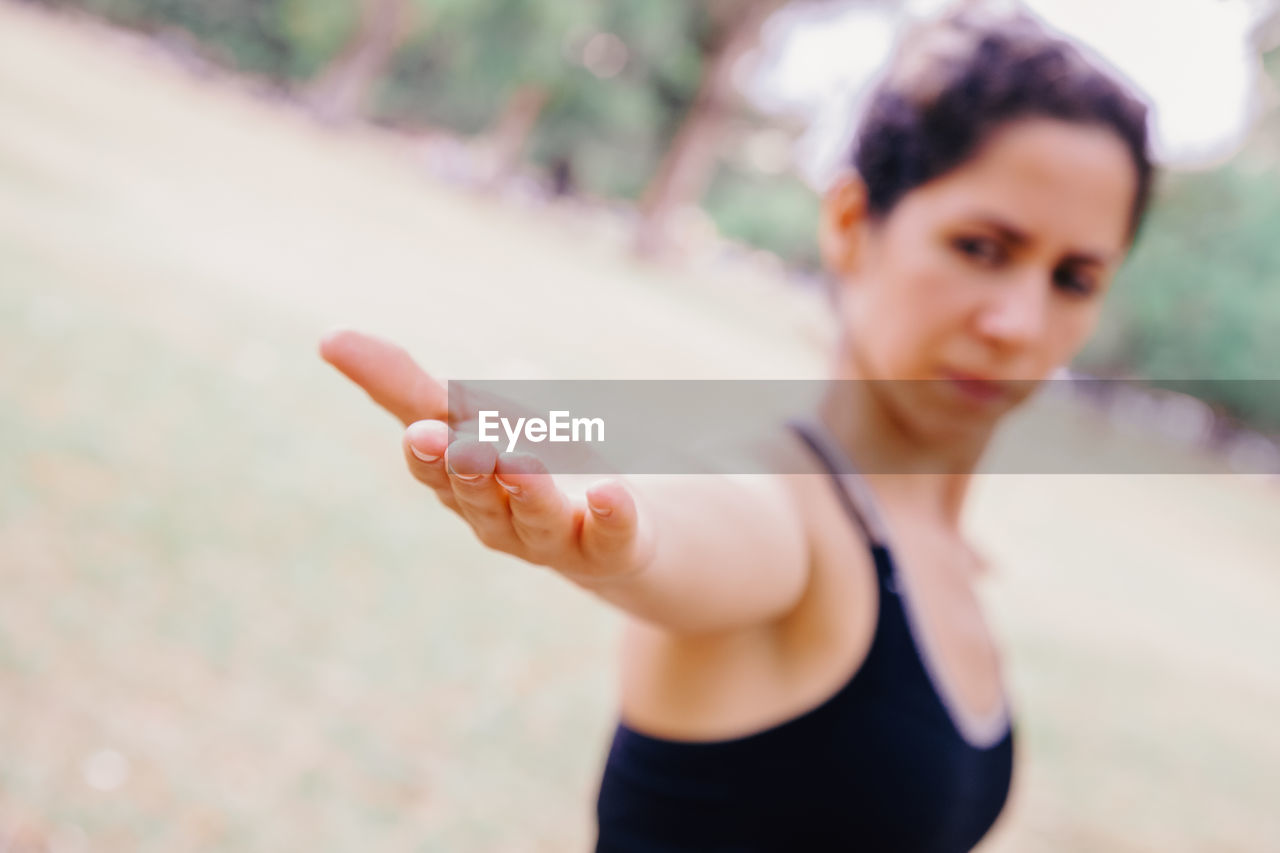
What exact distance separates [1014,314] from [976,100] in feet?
1.00

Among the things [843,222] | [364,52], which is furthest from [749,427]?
[364,52]

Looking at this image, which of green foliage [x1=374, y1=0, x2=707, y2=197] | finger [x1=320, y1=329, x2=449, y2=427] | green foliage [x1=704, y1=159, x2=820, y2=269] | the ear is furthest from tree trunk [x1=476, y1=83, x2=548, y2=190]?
finger [x1=320, y1=329, x2=449, y2=427]

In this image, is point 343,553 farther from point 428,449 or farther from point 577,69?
point 577,69

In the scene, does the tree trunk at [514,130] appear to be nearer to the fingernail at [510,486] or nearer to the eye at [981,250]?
the eye at [981,250]

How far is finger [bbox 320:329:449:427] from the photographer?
788mm

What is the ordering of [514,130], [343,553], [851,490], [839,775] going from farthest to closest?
[514,130]
[343,553]
[851,490]
[839,775]

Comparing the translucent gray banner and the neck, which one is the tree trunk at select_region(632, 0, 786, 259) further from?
the neck

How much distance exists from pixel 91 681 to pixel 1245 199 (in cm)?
2954

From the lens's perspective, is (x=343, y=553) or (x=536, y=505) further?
(x=343, y=553)

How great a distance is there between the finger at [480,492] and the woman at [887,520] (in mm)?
21

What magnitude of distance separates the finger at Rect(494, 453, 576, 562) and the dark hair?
2.97 ft

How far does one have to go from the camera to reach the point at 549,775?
3.38 m

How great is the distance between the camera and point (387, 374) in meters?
0.80

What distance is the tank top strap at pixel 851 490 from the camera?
48.9 inches
